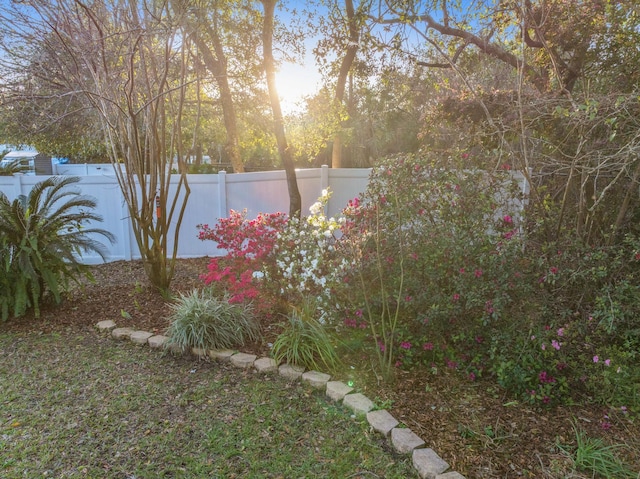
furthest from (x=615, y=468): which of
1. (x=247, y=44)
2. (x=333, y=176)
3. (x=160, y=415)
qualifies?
(x=247, y=44)

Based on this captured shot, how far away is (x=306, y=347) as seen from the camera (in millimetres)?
3535

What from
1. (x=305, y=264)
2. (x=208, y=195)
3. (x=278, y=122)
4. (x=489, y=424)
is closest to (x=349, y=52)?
(x=278, y=122)

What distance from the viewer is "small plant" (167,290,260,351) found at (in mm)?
3783

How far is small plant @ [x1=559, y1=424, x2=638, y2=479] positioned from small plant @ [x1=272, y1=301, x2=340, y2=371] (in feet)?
5.36

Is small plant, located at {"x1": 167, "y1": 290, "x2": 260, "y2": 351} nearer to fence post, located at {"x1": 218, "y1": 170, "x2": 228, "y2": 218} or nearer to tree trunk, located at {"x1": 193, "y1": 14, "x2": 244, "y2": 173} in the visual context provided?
tree trunk, located at {"x1": 193, "y1": 14, "x2": 244, "y2": 173}

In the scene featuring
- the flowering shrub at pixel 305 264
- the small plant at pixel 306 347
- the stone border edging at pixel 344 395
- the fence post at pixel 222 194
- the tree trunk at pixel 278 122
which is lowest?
the stone border edging at pixel 344 395

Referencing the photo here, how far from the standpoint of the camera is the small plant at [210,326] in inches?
149

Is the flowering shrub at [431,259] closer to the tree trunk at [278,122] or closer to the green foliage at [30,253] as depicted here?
the green foliage at [30,253]

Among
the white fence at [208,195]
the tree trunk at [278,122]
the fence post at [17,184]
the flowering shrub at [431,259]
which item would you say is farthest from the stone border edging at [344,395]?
the fence post at [17,184]

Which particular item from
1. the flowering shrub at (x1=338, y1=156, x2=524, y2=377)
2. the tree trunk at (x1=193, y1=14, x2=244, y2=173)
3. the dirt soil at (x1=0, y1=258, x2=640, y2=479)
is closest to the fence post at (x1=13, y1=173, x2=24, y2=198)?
the tree trunk at (x1=193, y1=14, x2=244, y2=173)

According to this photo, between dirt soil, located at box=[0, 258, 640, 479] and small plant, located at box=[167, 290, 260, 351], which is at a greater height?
small plant, located at box=[167, 290, 260, 351]

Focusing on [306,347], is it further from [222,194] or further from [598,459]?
[222,194]

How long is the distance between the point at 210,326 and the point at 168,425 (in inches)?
43.5

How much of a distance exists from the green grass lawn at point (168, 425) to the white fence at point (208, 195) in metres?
3.60
